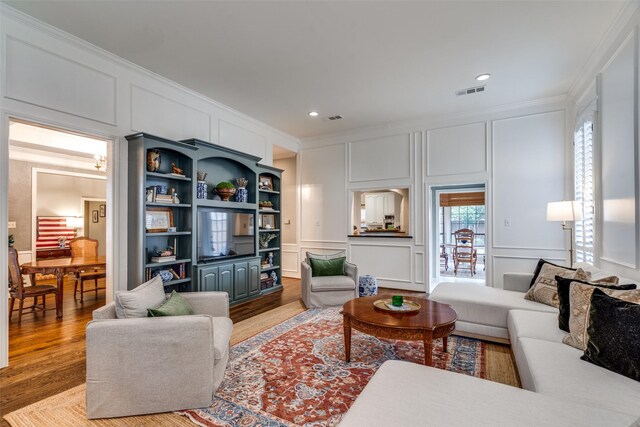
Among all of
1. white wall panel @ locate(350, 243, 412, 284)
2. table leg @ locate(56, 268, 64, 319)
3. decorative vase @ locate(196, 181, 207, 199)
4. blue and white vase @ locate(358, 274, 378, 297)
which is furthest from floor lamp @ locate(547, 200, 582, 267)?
table leg @ locate(56, 268, 64, 319)

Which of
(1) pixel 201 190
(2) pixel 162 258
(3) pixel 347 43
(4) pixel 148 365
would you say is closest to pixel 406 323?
(4) pixel 148 365

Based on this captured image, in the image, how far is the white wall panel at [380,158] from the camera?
5.73 meters

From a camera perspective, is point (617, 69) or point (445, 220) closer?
point (617, 69)

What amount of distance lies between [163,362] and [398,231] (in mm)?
4765

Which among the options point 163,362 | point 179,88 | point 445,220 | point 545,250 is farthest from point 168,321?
point 445,220

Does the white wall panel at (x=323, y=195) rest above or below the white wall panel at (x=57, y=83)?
below

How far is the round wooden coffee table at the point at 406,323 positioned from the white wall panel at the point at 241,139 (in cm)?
343

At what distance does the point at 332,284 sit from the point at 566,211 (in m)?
2.92

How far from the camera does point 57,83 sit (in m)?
3.00

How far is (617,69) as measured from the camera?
281cm

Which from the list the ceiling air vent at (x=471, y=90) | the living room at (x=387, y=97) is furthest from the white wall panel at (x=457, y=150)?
the ceiling air vent at (x=471, y=90)

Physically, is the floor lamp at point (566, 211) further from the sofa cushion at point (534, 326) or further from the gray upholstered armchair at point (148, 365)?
the gray upholstered armchair at point (148, 365)

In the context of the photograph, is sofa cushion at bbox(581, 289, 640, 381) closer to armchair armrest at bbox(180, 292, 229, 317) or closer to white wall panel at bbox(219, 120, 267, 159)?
armchair armrest at bbox(180, 292, 229, 317)

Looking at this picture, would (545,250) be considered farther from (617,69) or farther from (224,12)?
(224,12)
